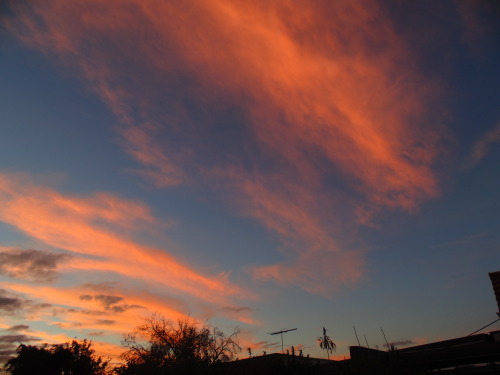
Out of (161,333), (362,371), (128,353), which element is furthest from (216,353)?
(362,371)

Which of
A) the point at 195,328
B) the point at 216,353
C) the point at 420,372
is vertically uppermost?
the point at 195,328

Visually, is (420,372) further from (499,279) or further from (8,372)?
(8,372)

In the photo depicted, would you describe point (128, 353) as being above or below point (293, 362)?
above

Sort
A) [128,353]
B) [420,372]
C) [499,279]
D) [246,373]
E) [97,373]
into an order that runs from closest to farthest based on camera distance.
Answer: [420,372], [499,279], [246,373], [128,353], [97,373]

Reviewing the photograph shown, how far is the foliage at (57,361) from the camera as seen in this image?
45750 mm

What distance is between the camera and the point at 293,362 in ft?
51.6

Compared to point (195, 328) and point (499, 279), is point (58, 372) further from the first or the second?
point (499, 279)

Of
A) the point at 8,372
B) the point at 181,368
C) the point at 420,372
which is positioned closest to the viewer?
the point at 420,372

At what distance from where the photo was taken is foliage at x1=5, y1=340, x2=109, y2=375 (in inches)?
1801

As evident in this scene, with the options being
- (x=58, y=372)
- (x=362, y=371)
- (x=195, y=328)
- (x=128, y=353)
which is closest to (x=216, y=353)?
(x=195, y=328)

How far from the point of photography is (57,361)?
47906 millimetres

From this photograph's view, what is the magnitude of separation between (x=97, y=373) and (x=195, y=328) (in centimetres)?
2189

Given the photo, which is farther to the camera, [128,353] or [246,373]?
[128,353]

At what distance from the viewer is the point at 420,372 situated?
39.9 ft
